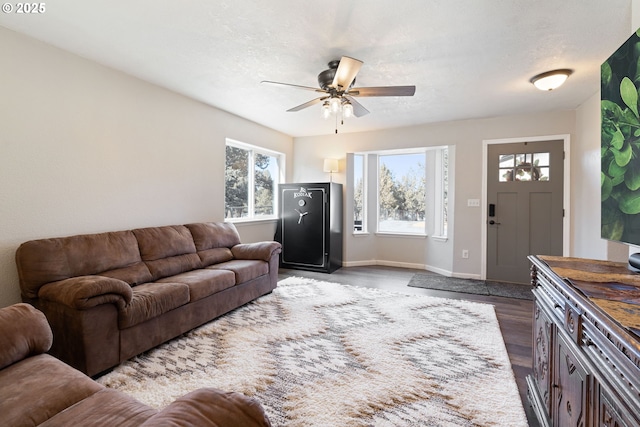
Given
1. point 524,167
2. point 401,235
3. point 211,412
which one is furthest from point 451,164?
point 211,412

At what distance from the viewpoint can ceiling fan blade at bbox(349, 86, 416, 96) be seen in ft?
8.16

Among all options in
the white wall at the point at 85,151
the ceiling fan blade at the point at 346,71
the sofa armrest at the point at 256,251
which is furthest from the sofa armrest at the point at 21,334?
the ceiling fan blade at the point at 346,71

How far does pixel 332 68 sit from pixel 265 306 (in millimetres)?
2599

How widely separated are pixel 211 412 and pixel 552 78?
3.82 metres

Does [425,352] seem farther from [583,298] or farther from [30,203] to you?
[30,203]

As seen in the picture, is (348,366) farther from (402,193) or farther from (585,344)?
(402,193)

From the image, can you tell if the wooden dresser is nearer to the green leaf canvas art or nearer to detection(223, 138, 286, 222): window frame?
the green leaf canvas art

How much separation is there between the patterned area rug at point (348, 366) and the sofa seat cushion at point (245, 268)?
1.22 ft

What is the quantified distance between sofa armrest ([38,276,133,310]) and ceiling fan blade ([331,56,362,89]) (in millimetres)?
2296

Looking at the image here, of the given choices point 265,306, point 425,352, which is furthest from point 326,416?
point 265,306

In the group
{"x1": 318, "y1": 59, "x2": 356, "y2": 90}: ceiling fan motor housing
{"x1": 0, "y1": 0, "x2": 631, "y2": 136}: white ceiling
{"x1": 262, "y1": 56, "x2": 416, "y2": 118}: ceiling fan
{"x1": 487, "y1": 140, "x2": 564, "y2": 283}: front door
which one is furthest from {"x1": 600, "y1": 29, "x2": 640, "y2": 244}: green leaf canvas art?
{"x1": 487, "y1": 140, "x2": 564, "y2": 283}: front door

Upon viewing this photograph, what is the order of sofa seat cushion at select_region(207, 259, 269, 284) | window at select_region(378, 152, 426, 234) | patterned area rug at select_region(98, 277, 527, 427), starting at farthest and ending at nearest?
1. window at select_region(378, 152, 426, 234)
2. sofa seat cushion at select_region(207, 259, 269, 284)
3. patterned area rug at select_region(98, 277, 527, 427)

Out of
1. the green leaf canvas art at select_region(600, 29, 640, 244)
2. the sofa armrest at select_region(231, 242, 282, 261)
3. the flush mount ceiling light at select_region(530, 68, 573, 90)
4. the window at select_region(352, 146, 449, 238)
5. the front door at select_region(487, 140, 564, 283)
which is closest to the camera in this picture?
the green leaf canvas art at select_region(600, 29, 640, 244)

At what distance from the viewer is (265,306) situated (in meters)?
3.29
